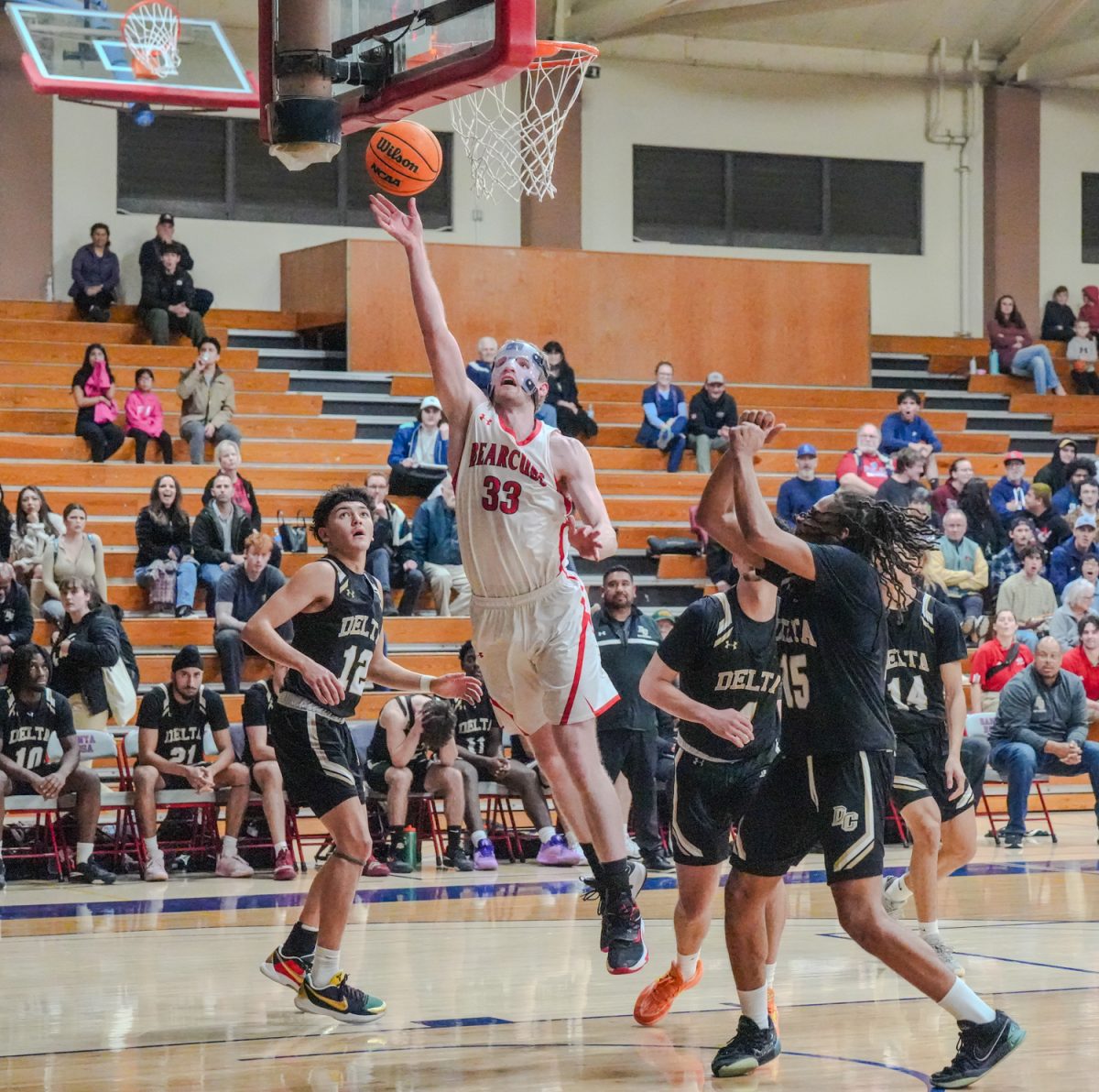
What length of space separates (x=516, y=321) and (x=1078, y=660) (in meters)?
8.48

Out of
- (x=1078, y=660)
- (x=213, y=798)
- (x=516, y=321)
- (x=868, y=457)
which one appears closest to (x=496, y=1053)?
(x=213, y=798)

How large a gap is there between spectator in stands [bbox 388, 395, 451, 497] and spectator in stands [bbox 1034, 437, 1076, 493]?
626cm

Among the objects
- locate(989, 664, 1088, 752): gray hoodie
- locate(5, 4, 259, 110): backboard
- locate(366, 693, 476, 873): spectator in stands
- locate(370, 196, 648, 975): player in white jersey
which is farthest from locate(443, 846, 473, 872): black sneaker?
locate(370, 196, 648, 975): player in white jersey

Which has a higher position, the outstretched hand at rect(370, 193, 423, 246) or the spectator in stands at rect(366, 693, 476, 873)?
the outstretched hand at rect(370, 193, 423, 246)

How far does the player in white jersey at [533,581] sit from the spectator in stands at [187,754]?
5.53m

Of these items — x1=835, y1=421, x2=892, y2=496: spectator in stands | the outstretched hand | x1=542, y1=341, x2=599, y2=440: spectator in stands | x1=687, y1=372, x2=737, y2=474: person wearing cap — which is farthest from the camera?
x1=687, y1=372, x2=737, y2=474: person wearing cap

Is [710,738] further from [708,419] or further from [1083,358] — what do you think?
[1083,358]

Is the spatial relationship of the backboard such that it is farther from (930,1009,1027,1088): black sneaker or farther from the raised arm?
(930,1009,1027,1088): black sneaker

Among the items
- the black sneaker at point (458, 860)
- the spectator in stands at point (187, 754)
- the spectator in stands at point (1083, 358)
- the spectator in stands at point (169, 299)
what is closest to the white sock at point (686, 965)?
the black sneaker at point (458, 860)

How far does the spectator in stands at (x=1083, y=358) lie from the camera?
74.4 feet

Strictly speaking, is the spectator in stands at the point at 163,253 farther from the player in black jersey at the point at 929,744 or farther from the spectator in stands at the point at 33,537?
the player in black jersey at the point at 929,744

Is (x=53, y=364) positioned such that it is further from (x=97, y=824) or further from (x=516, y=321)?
(x=97, y=824)

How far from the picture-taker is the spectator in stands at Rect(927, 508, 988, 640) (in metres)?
15.7

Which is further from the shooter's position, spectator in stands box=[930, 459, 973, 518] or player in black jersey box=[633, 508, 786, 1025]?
Answer: spectator in stands box=[930, 459, 973, 518]
